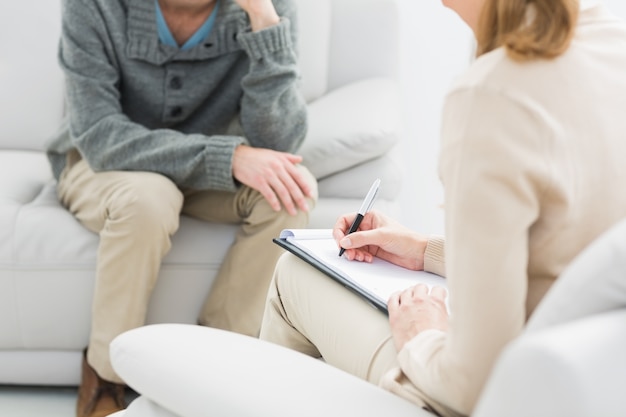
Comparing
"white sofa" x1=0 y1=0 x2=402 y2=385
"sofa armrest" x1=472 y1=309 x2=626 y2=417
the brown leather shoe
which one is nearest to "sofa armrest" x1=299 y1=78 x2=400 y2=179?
"white sofa" x1=0 y1=0 x2=402 y2=385

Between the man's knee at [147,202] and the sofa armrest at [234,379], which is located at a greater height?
the sofa armrest at [234,379]

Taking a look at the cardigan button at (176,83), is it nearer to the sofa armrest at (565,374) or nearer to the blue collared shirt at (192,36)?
the blue collared shirt at (192,36)

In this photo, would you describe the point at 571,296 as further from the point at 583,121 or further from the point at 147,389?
the point at 147,389

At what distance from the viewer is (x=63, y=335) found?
205cm

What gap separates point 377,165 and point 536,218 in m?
1.49

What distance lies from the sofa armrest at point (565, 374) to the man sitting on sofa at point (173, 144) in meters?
1.38

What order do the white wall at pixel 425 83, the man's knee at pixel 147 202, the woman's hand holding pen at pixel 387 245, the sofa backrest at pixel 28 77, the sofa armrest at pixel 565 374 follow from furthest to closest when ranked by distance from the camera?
the white wall at pixel 425 83 → the sofa backrest at pixel 28 77 → the man's knee at pixel 147 202 → the woman's hand holding pen at pixel 387 245 → the sofa armrest at pixel 565 374

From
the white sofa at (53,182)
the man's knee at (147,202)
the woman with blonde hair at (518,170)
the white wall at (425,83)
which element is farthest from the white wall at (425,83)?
the woman with blonde hair at (518,170)

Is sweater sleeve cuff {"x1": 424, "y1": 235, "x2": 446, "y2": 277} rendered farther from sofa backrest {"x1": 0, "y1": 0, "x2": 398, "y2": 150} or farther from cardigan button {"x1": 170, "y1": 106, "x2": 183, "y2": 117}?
sofa backrest {"x1": 0, "y1": 0, "x2": 398, "y2": 150}

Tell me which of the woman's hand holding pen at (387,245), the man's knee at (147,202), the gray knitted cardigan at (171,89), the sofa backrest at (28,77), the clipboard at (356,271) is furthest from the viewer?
the sofa backrest at (28,77)

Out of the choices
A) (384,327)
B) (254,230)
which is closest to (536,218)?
(384,327)

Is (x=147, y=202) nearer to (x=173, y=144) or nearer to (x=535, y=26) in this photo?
(x=173, y=144)

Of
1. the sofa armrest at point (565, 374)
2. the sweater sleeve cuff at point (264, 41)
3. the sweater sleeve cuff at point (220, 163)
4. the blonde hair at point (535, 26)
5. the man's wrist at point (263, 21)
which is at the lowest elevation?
the sweater sleeve cuff at point (220, 163)

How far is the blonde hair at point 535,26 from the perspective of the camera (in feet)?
2.63
